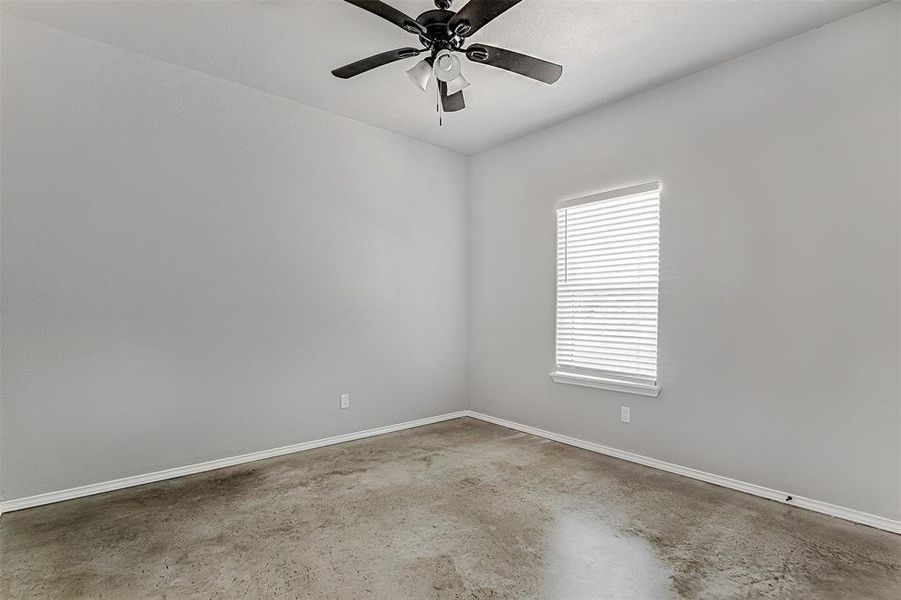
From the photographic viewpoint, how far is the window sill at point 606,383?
3477 millimetres

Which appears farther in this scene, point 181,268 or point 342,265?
point 342,265

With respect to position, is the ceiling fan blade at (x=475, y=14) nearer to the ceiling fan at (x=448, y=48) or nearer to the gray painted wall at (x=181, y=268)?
the ceiling fan at (x=448, y=48)

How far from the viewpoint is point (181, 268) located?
3.27 m

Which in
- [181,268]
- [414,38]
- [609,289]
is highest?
[414,38]

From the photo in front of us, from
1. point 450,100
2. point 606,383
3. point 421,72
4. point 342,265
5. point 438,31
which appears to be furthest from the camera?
point 342,265

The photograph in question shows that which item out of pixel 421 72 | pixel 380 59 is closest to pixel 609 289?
pixel 421 72

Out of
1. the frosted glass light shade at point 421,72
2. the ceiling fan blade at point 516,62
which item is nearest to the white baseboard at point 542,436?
the ceiling fan blade at point 516,62

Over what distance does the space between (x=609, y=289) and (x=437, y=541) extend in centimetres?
243

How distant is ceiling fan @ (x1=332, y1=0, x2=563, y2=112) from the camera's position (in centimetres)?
207

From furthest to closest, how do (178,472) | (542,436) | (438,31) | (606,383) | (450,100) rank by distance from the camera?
1. (542,436)
2. (606,383)
3. (178,472)
4. (450,100)
5. (438,31)

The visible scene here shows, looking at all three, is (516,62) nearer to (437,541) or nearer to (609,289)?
(609,289)

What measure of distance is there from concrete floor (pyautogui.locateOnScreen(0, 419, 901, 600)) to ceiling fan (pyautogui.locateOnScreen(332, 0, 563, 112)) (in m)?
2.45

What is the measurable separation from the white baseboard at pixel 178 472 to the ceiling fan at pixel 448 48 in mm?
2877

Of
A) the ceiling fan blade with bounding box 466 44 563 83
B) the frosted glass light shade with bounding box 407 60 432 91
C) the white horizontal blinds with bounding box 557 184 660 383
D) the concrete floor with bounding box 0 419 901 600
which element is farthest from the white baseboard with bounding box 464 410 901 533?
the frosted glass light shade with bounding box 407 60 432 91
